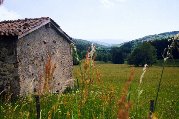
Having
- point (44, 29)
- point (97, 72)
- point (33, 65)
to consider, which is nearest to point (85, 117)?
point (97, 72)

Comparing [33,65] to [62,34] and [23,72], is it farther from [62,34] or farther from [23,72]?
[62,34]

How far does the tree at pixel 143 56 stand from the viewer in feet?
255

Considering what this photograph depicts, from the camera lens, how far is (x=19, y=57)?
1538 centimetres

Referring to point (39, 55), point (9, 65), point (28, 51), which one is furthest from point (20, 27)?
point (9, 65)

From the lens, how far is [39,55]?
17.4 metres

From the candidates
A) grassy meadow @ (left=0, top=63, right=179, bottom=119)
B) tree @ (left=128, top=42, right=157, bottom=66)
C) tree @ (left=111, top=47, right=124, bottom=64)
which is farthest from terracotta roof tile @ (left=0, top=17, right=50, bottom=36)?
tree @ (left=111, top=47, right=124, bottom=64)

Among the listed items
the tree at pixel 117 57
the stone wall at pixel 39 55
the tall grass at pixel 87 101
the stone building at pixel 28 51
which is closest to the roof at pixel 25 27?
the stone building at pixel 28 51

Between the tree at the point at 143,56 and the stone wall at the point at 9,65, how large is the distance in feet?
207

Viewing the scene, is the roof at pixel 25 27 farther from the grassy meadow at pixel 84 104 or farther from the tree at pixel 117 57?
the tree at pixel 117 57

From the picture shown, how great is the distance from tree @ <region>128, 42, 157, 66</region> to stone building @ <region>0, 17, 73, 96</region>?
5828 cm

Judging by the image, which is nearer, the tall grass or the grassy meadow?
the tall grass

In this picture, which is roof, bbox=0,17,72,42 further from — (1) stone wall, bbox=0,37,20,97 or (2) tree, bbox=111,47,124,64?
(2) tree, bbox=111,47,124,64

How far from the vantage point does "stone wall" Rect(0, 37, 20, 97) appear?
15156mm

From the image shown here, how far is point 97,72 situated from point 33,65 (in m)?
14.3
